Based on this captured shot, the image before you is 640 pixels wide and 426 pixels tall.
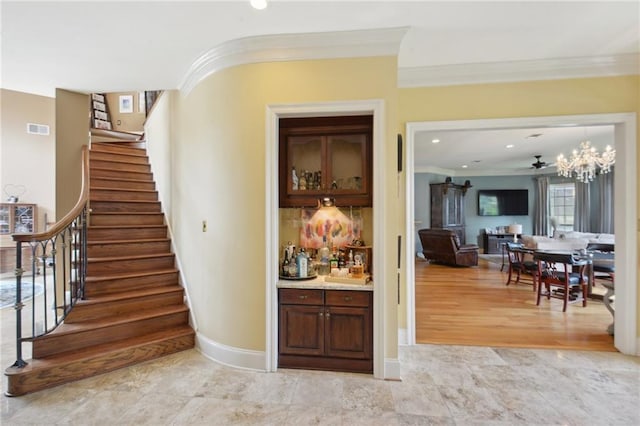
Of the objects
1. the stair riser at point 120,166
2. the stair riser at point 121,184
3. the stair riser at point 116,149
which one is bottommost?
the stair riser at point 121,184

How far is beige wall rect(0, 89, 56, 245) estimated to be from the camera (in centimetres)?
711

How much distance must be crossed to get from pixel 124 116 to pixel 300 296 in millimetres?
6699

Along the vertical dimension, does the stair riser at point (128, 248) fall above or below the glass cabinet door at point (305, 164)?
below

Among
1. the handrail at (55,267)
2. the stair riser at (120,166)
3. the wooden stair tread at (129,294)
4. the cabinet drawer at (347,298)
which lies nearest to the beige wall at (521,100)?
the cabinet drawer at (347,298)

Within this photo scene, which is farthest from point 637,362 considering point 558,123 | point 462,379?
point 558,123

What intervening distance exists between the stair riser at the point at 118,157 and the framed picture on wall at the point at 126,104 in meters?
2.33

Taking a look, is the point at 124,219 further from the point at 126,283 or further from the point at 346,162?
the point at 346,162

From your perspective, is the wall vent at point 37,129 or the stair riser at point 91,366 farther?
the wall vent at point 37,129

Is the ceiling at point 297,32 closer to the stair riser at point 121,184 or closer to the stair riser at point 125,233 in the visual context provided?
the stair riser at point 121,184

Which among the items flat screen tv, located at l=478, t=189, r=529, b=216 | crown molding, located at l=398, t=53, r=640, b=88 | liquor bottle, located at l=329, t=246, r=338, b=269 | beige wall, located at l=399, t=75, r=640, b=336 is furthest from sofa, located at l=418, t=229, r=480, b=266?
liquor bottle, located at l=329, t=246, r=338, b=269

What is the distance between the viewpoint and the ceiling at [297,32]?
7.14 feet

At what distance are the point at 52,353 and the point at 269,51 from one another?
336 centimetres

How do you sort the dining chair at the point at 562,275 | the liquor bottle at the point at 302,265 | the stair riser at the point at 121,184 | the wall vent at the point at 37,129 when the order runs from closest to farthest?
the liquor bottle at the point at 302,265 → the dining chair at the point at 562,275 → the stair riser at the point at 121,184 → the wall vent at the point at 37,129

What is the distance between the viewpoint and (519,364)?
274cm
